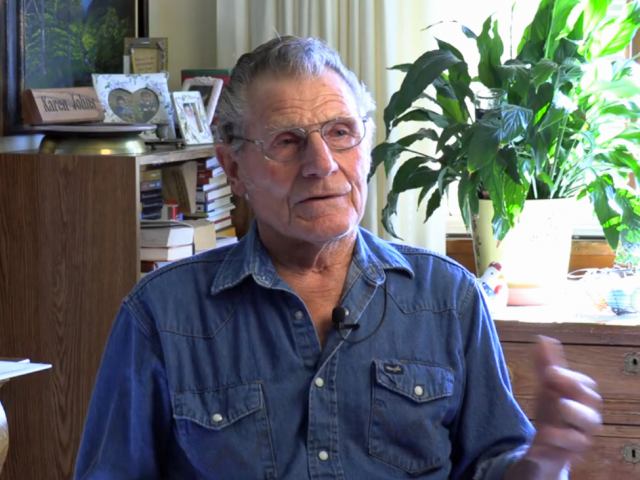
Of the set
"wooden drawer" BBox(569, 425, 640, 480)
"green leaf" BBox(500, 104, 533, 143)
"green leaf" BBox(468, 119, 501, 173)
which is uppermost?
"green leaf" BBox(500, 104, 533, 143)

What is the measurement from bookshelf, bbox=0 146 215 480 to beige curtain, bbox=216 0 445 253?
767 mm

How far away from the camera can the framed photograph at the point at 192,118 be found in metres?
2.72

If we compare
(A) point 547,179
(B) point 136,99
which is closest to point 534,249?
(A) point 547,179

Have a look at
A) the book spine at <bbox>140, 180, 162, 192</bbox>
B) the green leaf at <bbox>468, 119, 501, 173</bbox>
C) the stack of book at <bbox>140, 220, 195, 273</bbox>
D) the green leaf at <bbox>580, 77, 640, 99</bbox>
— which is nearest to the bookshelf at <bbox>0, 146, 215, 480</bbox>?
the stack of book at <bbox>140, 220, 195, 273</bbox>

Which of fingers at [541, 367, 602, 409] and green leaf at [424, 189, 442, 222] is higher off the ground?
green leaf at [424, 189, 442, 222]

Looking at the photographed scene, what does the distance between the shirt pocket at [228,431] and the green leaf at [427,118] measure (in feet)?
4.15

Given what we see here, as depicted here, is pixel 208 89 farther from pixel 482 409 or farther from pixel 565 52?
pixel 482 409

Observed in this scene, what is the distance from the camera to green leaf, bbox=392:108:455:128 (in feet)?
8.32

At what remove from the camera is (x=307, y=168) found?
56.9 inches

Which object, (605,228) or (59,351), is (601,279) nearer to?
(605,228)

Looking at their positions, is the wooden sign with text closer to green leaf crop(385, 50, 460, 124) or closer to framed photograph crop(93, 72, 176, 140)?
framed photograph crop(93, 72, 176, 140)

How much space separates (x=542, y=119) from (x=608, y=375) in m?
0.63

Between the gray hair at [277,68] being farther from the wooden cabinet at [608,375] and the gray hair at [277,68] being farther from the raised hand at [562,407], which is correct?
the wooden cabinet at [608,375]

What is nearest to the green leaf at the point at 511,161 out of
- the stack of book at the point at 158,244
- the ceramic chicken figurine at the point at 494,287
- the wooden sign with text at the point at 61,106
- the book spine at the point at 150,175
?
the ceramic chicken figurine at the point at 494,287
